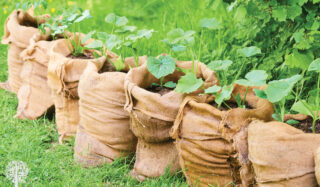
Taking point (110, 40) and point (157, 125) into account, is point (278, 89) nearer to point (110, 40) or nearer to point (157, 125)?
point (157, 125)

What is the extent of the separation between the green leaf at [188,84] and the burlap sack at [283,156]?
1.30 ft

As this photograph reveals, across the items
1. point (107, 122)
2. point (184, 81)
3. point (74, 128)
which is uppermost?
point (184, 81)

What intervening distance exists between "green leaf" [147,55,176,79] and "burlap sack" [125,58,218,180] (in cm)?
11

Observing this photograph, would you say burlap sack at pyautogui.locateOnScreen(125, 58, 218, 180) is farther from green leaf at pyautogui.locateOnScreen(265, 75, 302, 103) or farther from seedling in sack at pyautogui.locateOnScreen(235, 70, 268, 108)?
green leaf at pyautogui.locateOnScreen(265, 75, 302, 103)

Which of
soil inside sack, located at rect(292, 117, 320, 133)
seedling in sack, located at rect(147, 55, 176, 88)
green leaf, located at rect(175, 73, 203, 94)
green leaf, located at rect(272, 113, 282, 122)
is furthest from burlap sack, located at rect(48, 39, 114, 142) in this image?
soil inside sack, located at rect(292, 117, 320, 133)

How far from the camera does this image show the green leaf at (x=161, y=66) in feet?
7.41

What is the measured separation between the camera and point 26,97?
10.2 feet

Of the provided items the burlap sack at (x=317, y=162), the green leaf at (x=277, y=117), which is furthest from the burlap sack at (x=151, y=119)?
the burlap sack at (x=317, y=162)

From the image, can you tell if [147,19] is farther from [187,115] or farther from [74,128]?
[187,115]

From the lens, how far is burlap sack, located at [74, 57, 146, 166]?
243cm

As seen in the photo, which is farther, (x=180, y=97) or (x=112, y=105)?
(x=112, y=105)

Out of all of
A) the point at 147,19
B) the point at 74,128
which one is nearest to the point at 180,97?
the point at 74,128

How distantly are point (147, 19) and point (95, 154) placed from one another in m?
2.46

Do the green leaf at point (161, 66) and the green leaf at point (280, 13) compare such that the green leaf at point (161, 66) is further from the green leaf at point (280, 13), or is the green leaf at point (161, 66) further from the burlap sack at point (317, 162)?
the burlap sack at point (317, 162)
